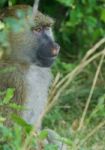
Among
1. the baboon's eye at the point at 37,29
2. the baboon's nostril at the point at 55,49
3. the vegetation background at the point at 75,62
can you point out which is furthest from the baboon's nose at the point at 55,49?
the vegetation background at the point at 75,62

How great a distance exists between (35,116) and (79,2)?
1768 mm

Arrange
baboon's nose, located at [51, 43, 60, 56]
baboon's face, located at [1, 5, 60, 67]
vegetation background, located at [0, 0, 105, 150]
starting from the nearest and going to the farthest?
baboon's nose, located at [51, 43, 60, 56], baboon's face, located at [1, 5, 60, 67], vegetation background, located at [0, 0, 105, 150]

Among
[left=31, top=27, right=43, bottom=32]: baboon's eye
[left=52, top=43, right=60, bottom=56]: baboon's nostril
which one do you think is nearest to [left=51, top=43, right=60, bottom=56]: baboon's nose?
[left=52, top=43, right=60, bottom=56]: baboon's nostril

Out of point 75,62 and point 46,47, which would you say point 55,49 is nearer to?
point 46,47

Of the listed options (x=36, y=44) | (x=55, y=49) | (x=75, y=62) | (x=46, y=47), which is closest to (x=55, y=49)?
(x=55, y=49)

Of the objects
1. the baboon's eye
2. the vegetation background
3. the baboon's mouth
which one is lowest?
the vegetation background

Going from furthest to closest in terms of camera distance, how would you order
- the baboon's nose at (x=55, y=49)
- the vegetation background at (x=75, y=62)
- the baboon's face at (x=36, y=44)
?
the vegetation background at (x=75, y=62) → the baboon's face at (x=36, y=44) → the baboon's nose at (x=55, y=49)

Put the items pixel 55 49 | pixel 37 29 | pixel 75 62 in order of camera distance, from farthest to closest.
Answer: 1. pixel 75 62
2. pixel 37 29
3. pixel 55 49

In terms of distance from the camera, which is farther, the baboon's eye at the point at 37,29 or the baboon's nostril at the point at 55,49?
the baboon's eye at the point at 37,29

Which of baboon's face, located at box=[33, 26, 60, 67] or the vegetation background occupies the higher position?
baboon's face, located at box=[33, 26, 60, 67]

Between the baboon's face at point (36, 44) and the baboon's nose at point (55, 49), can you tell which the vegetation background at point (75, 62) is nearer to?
the baboon's face at point (36, 44)

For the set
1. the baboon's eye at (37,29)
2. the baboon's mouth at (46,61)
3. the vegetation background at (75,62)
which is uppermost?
the baboon's eye at (37,29)

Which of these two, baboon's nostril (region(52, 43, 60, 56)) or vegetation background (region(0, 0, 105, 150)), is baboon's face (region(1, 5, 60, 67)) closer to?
baboon's nostril (region(52, 43, 60, 56))

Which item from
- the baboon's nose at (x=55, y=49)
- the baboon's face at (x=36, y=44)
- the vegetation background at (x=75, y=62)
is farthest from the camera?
→ the vegetation background at (x=75, y=62)
